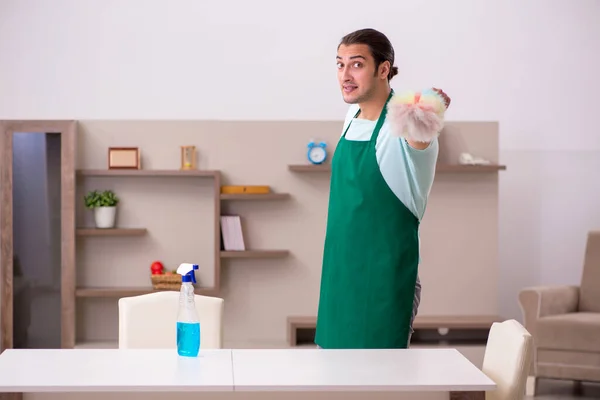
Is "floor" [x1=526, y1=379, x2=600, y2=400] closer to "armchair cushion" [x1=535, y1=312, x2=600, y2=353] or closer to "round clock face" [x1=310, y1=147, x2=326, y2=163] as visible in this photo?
"armchair cushion" [x1=535, y1=312, x2=600, y2=353]

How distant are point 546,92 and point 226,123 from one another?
2291mm

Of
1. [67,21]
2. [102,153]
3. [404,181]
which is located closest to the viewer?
[404,181]

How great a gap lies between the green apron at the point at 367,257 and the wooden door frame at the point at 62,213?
3.01 metres

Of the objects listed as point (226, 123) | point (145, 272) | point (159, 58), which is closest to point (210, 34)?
point (159, 58)

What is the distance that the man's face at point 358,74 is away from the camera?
8.70 ft

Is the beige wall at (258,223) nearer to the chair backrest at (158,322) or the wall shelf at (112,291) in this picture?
the wall shelf at (112,291)

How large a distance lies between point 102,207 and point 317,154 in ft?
4.22

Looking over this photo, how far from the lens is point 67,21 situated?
238 inches

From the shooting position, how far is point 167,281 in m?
5.34

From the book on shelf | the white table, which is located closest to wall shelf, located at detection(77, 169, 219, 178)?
the book on shelf

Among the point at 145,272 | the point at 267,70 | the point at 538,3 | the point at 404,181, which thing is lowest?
the point at 145,272

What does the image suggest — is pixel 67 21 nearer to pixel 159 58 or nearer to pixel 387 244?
pixel 159 58

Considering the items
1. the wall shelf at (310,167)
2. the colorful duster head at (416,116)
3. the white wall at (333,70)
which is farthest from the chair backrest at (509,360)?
the white wall at (333,70)

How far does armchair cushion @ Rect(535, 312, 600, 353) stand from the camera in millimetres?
5055
